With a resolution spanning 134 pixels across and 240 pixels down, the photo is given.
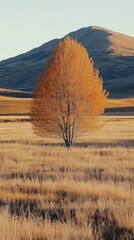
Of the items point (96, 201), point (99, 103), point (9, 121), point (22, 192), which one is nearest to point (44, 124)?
point (99, 103)

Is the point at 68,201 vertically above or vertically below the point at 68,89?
below

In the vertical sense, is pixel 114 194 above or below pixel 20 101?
above

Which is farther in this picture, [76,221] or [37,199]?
[37,199]

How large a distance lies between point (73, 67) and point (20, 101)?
9438cm

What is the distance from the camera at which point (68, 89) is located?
979 inches

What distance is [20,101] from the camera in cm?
11831

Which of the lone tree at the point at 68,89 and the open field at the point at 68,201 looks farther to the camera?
the lone tree at the point at 68,89

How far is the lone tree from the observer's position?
24.8 meters

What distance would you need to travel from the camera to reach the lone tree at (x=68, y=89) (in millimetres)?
24750

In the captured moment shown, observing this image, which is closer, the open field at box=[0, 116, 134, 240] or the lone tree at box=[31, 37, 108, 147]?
the open field at box=[0, 116, 134, 240]

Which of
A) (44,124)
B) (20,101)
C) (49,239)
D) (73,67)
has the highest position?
(73,67)

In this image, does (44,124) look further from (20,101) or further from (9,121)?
(20,101)

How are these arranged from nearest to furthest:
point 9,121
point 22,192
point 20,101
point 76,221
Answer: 1. point 76,221
2. point 22,192
3. point 9,121
4. point 20,101

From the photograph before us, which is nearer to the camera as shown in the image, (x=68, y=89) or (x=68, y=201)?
(x=68, y=201)
